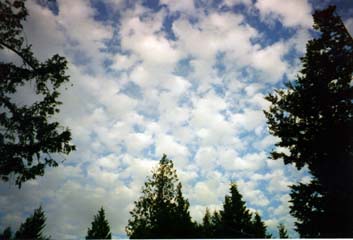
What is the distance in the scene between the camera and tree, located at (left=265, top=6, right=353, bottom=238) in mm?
12133

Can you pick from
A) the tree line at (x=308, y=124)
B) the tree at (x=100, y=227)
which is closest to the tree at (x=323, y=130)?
the tree line at (x=308, y=124)

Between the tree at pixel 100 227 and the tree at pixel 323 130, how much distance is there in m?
39.5

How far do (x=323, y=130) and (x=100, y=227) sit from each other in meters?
43.6

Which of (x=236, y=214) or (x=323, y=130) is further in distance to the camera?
(x=236, y=214)

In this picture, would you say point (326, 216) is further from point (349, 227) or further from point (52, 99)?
point (52, 99)

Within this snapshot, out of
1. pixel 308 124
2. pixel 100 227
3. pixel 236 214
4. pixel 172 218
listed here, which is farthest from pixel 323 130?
pixel 100 227

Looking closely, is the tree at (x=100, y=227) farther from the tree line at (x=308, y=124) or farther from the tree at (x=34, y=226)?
the tree line at (x=308, y=124)

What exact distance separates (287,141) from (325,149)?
6.42 ft

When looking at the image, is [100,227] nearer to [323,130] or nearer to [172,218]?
[172,218]

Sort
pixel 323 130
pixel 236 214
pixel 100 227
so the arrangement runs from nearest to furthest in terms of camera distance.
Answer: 1. pixel 323 130
2. pixel 236 214
3. pixel 100 227

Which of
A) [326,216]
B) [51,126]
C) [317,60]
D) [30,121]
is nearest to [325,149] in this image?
[326,216]

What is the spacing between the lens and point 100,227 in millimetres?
46938

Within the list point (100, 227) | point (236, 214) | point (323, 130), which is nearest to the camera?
point (323, 130)

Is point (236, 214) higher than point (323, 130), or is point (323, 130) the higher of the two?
point (323, 130)
